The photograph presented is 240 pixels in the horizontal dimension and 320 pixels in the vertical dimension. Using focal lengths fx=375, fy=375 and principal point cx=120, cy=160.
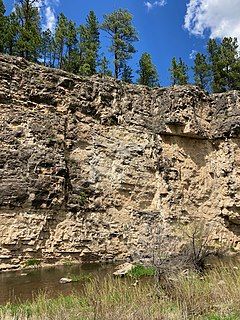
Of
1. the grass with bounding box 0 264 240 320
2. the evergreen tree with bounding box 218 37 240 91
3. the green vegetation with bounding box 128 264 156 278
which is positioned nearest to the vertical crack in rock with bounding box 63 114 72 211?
the green vegetation with bounding box 128 264 156 278

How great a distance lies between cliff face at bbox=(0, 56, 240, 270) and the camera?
16.1 meters

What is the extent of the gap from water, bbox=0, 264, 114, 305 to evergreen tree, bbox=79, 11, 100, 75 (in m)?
19.4

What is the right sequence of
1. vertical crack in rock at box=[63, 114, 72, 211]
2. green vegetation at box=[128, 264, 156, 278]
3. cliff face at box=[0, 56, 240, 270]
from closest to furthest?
green vegetation at box=[128, 264, 156, 278], cliff face at box=[0, 56, 240, 270], vertical crack in rock at box=[63, 114, 72, 211]

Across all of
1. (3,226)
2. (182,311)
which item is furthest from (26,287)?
(182,311)

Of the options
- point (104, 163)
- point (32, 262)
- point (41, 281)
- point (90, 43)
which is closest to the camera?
point (41, 281)

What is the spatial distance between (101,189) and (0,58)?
25.7ft

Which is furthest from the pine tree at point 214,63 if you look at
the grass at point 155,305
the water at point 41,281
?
the grass at point 155,305

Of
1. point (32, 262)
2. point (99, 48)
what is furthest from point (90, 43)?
point (32, 262)

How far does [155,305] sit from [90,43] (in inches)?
1149

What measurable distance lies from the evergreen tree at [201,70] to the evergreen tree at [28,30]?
15.8m

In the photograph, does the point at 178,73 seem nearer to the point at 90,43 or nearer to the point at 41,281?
the point at 90,43

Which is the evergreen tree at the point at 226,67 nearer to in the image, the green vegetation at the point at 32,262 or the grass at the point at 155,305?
the green vegetation at the point at 32,262

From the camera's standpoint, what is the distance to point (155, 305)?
21.9ft

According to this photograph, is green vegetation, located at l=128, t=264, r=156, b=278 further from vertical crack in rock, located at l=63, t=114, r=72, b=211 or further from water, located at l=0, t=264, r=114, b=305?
vertical crack in rock, located at l=63, t=114, r=72, b=211
